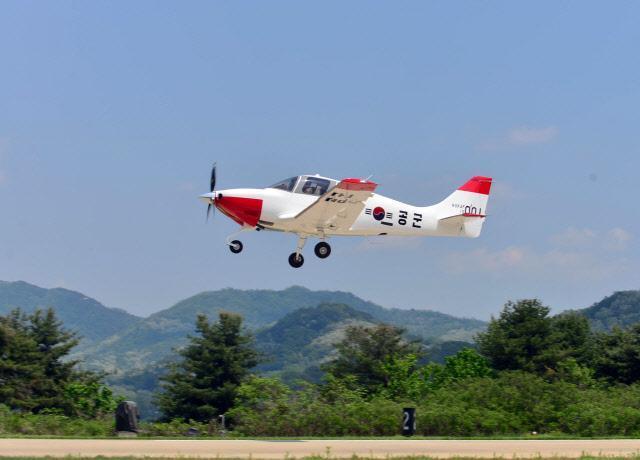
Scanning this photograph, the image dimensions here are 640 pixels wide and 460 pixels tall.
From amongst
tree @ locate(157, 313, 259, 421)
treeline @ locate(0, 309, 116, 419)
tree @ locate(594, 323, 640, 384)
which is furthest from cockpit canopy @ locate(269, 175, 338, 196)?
tree @ locate(594, 323, 640, 384)

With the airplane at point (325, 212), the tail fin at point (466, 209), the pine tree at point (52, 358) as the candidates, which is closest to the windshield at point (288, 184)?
the airplane at point (325, 212)

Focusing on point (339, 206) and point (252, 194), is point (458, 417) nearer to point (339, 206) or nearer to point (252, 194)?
point (339, 206)

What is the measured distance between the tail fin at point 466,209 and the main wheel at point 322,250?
437 centimetres

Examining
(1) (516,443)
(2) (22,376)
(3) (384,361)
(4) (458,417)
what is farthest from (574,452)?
(2) (22,376)

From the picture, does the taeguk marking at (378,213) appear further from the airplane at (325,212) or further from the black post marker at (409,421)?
the black post marker at (409,421)

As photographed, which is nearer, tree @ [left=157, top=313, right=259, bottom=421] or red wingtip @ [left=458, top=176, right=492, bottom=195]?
red wingtip @ [left=458, top=176, right=492, bottom=195]

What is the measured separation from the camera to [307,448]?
918 inches

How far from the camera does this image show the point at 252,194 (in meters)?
33.0

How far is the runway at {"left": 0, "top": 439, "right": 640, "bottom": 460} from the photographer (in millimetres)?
21453

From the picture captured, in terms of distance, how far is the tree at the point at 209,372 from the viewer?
49375 millimetres

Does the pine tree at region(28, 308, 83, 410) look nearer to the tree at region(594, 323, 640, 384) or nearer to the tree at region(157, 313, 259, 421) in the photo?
the tree at region(157, 313, 259, 421)

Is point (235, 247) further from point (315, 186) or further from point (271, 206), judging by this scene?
point (315, 186)

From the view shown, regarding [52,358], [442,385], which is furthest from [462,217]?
[52,358]

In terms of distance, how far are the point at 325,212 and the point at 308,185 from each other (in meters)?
1.11
